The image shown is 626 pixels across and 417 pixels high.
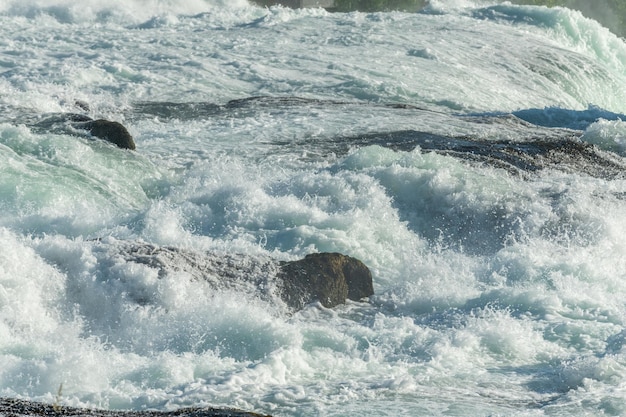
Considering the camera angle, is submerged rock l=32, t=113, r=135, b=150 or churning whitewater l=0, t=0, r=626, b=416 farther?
submerged rock l=32, t=113, r=135, b=150

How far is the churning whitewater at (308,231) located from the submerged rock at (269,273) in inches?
2.7

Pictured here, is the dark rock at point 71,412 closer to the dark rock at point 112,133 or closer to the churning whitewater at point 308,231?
the churning whitewater at point 308,231

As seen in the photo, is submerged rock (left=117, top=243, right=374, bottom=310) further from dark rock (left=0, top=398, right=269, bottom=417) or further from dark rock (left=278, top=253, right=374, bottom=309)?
dark rock (left=0, top=398, right=269, bottom=417)

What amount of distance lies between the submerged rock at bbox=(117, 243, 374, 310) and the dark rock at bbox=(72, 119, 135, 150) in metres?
4.96

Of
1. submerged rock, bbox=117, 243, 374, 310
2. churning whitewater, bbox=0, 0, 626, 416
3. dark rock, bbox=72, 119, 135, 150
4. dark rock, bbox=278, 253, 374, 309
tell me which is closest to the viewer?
churning whitewater, bbox=0, 0, 626, 416

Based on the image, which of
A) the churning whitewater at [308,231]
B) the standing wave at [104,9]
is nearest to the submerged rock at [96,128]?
the churning whitewater at [308,231]

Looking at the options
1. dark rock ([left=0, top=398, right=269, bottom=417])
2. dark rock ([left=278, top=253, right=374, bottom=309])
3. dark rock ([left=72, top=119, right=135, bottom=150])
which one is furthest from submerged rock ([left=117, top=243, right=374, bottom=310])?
dark rock ([left=72, top=119, right=135, bottom=150])

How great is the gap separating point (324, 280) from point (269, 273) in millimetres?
498

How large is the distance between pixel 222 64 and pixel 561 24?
11681mm

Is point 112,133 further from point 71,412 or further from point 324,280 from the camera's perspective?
point 71,412

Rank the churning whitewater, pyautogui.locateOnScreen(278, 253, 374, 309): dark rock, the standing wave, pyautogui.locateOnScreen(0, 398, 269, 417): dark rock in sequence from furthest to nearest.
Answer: the standing wave < pyautogui.locateOnScreen(278, 253, 374, 309): dark rock < the churning whitewater < pyautogui.locateOnScreen(0, 398, 269, 417): dark rock

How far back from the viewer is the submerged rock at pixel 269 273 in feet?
32.4

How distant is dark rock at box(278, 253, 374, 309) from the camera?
10086 mm

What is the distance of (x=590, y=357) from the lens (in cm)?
877
